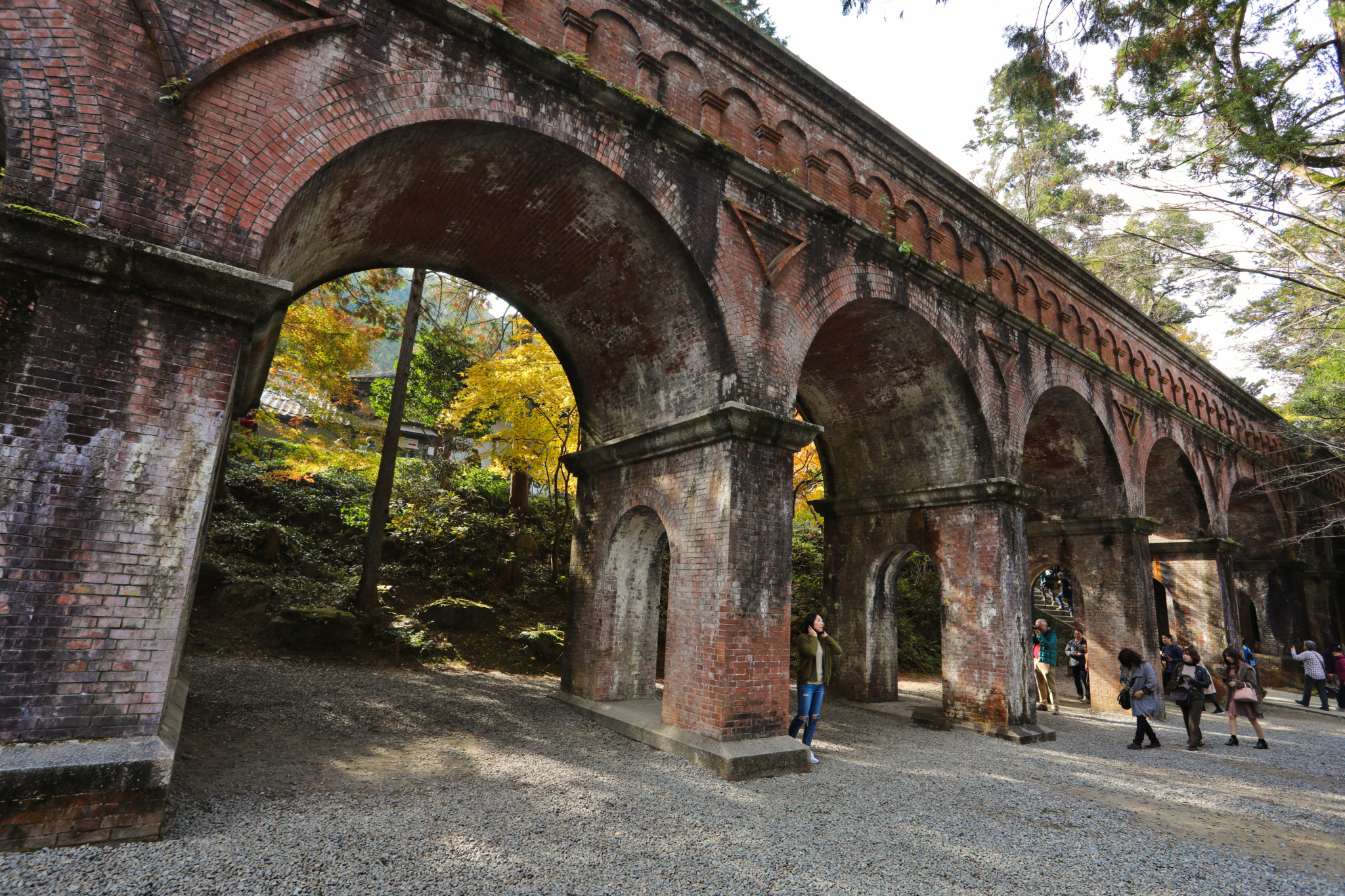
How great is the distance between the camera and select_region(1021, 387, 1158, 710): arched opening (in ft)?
43.8

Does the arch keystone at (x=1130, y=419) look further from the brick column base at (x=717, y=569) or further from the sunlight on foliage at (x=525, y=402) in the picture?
the sunlight on foliage at (x=525, y=402)

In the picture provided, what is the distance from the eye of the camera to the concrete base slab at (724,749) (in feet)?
21.5

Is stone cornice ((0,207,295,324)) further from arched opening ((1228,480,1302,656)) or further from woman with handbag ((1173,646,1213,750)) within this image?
arched opening ((1228,480,1302,656))

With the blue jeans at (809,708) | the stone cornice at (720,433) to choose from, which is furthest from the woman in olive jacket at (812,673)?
the stone cornice at (720,433)

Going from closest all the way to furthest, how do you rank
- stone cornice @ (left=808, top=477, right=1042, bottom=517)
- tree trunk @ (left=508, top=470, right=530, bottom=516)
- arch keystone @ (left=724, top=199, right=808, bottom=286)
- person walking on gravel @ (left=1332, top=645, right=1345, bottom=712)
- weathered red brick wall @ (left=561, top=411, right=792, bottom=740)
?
weathered red brick wall @ (left=561, top=411, right=792, bottom=740) → arch keystone @ (left=724, top=199, right=808, bottom=286) → stone cornice @ (left=808, top=477, right=1042, bottom=517) → person walking on gravel @ (left=1332, top=645, right=1345, bottom=712) → tree trunk @ (left=508, top=470, right=530, bottom=516)

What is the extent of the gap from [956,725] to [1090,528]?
6.28 m

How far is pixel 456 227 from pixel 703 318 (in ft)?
10.4

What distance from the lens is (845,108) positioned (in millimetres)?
10055

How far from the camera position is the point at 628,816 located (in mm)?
5285

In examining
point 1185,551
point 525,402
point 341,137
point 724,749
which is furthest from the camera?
point 1185,551

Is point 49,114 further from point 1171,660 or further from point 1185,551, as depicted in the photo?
point 1185,551

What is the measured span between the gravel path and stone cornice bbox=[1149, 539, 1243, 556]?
9.20m

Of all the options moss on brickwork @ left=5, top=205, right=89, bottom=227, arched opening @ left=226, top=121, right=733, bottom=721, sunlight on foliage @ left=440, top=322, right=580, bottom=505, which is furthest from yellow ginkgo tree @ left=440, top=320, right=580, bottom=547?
moss on brickwork @ left=5, top=205, right=89, bottom=227

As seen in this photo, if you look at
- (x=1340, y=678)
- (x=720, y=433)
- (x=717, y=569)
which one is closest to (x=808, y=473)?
(x=720, y=433)
